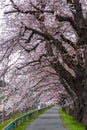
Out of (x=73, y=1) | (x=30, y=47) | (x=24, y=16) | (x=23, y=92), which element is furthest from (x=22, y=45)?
(x=23, y=92)

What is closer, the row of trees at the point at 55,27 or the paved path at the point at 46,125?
the row of trees at the point at 55,27

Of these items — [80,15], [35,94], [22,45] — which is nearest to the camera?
[80,15]

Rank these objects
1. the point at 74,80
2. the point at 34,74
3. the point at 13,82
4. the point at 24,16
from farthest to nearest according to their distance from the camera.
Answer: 1. the point at 34,74
2. the point at 13,82
3. the point at 74,80
4. the point at 24,16

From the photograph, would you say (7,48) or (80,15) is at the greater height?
(80,15)

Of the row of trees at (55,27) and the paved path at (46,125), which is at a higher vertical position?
the row of trees at (55,27)

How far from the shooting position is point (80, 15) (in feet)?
52.6

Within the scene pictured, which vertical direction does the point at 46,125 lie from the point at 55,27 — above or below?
below

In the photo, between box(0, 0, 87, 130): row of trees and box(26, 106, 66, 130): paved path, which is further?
box(26, 106, 66, 130): paved path

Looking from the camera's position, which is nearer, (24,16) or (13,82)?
(24,16)

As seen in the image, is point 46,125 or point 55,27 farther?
point 46,125

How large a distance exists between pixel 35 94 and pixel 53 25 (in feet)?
76.0

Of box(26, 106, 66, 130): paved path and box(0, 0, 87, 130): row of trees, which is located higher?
box(0, 0, 87, 130): row of trees

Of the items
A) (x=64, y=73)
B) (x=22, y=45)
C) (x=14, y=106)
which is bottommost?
(x=14, y=106)

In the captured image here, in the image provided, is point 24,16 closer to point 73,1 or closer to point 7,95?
point 73,1
